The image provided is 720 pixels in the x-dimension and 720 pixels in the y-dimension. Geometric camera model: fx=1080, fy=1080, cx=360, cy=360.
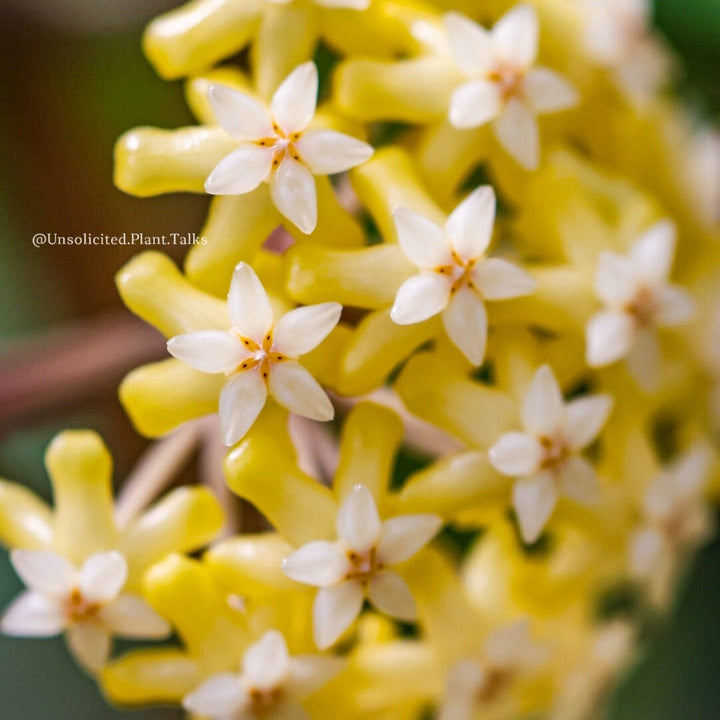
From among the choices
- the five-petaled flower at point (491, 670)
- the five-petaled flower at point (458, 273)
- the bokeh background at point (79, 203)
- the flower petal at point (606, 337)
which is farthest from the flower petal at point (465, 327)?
the bokeh background at point (79, 203)

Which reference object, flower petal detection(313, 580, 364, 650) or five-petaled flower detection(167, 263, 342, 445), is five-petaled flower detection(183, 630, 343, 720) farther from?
five-petaled flower detection(167, 263, 342, 445)

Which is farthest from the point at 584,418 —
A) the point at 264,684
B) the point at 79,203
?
the point at 79,203

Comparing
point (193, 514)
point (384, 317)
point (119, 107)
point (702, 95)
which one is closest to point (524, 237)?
point (384, 317)

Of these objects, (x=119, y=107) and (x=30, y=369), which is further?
(x=119, y=107)

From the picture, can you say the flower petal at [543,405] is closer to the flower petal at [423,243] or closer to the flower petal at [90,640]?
the flower petal at [423,243]

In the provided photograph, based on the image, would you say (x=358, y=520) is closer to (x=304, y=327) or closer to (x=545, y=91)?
(x=304, y=327)

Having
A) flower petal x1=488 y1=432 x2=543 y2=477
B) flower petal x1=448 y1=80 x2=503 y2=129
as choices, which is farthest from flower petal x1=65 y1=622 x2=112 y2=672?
flower petal x1=448 y1=80 x2=503 y2=129

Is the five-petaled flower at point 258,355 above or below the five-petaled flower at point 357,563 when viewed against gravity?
above

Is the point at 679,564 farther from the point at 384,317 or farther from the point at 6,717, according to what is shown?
the point at 6,717
